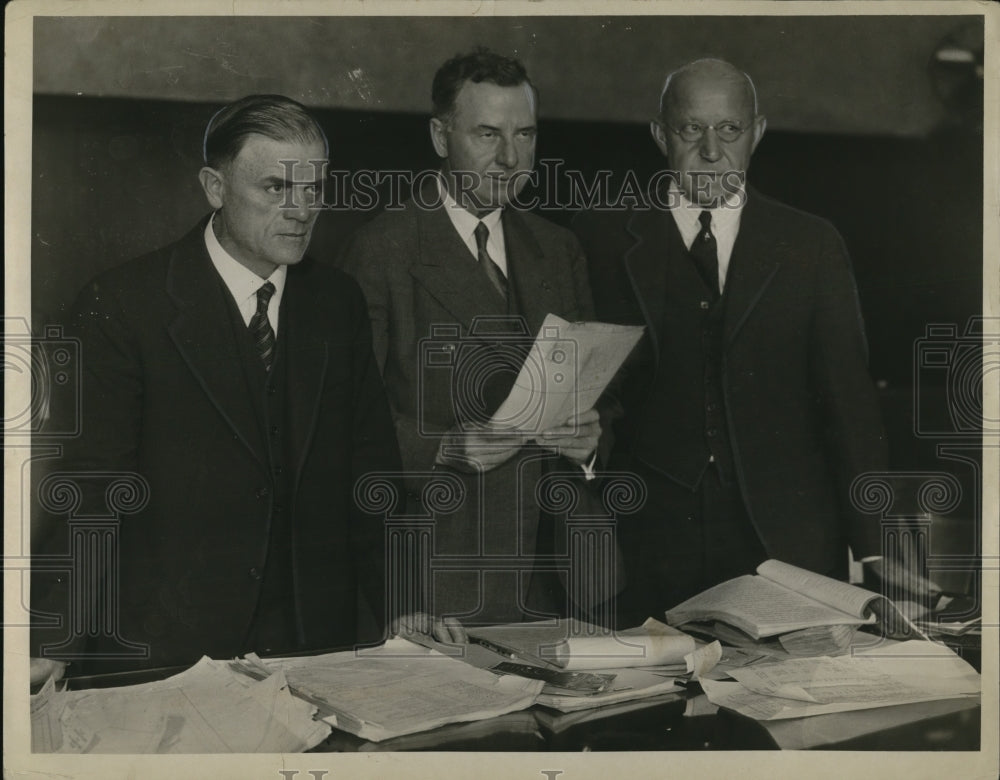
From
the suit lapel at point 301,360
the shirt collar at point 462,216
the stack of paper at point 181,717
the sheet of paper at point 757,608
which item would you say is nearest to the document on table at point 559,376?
the shirt collar at point 462,216

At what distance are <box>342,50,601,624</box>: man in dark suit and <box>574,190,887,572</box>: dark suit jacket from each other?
0.13 metres

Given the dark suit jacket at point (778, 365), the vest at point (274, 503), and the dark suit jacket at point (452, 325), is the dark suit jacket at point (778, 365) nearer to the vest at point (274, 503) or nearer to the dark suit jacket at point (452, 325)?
the dark suit jacket at point (452, 325)

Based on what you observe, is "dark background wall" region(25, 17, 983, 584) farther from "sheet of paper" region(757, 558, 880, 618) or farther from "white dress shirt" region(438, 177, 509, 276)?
"sheet of paper" region(757, 558, 880, 618)

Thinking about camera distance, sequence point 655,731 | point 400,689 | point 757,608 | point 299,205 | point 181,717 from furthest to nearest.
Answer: point 299,205
point 757,608
point 181,717
point 400,689
point 655,731

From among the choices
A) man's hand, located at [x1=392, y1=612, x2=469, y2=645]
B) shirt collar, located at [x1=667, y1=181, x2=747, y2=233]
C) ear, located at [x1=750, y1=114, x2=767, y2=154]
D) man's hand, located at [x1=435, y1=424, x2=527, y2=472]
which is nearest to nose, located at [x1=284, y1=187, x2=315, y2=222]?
man's hand, located at [x1=435, y1=424, x2=527, y2=472]

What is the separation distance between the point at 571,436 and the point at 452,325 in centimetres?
41

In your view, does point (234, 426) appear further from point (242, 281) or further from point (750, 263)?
point (750, 263)

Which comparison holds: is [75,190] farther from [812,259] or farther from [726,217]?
[812,259]

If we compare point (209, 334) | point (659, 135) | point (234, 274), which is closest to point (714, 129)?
point (659, 135)

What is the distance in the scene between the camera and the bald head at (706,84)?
2.91 metres

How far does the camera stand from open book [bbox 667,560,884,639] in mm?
2680

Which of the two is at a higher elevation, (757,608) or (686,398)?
(686,398)

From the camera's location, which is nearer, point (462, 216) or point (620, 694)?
point (620, 694)

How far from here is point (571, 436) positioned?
291cm
